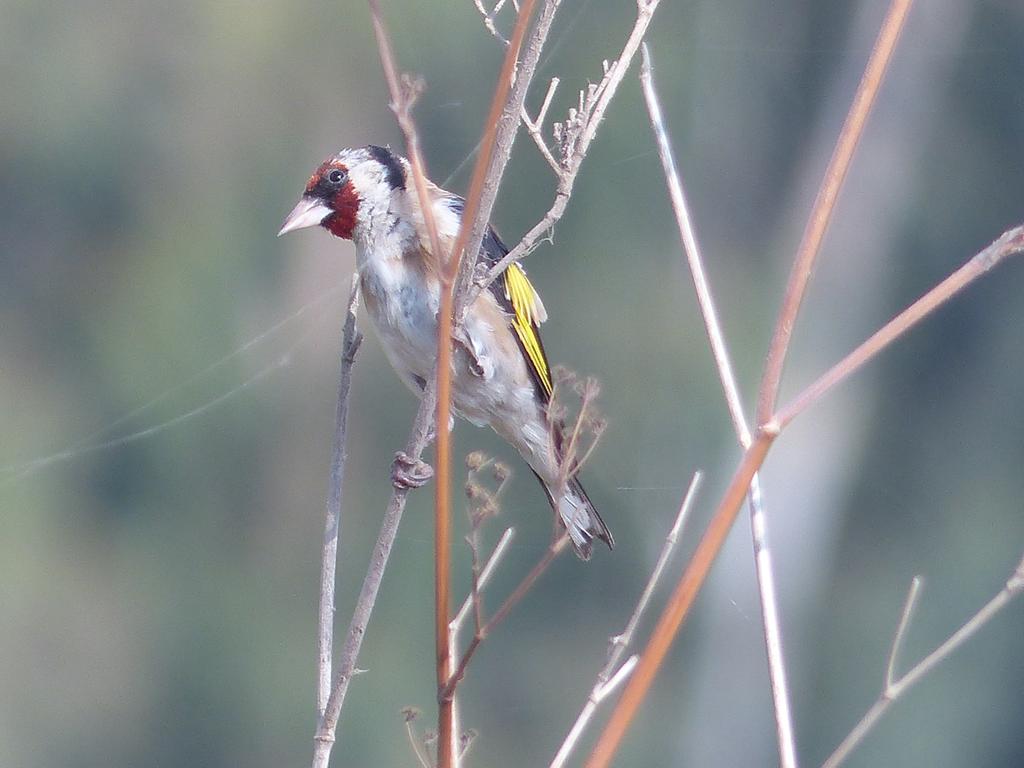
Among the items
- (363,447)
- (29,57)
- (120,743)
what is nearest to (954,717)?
(363,447)

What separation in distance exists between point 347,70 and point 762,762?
349cm

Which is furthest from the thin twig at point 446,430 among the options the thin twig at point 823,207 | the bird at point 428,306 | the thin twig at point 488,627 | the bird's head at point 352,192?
the bird's head at point 352,192

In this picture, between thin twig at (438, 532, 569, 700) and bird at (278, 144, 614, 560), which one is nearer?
thin twig at (438, 532, 569, 700)

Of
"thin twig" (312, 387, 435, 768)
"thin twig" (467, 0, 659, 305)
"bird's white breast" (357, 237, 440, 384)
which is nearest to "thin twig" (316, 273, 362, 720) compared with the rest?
"thin twig" (312, 387, 435, 768)

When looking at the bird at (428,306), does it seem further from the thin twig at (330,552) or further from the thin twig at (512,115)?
the thin twig at (512,115)

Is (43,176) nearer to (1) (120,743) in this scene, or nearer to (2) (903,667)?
(1) (120,743)

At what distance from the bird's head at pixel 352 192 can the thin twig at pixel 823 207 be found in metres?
1.22

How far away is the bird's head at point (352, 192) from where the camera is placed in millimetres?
1812

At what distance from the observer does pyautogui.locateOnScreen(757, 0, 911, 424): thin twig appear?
23.6 inches

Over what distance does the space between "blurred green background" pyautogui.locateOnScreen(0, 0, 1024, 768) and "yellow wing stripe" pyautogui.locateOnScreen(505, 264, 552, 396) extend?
2.89 metres

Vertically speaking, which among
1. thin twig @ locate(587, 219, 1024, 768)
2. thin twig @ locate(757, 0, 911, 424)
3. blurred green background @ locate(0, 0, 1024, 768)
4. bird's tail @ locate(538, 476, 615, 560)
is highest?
blurred green background @ locate(0, 0, 1024, 768)

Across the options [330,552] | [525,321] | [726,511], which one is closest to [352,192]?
[525,321]

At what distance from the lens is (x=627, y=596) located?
5.43 meters

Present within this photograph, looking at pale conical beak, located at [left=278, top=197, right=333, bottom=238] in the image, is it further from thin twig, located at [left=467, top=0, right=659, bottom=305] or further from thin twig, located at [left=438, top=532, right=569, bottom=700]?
thin twig, located at [left=438, top=532, right=569, bottom=700]
